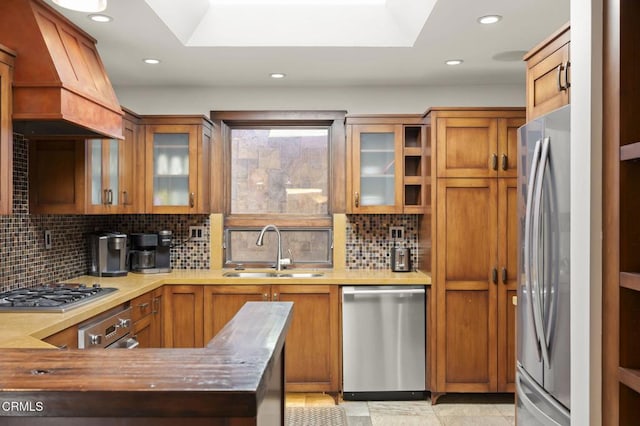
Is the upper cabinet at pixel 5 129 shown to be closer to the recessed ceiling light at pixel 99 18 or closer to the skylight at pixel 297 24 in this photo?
the recessed ceiling light at pixel 99 18

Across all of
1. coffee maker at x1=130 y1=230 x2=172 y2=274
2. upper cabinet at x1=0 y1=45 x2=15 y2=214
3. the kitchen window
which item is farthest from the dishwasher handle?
upper cabinet at x1=0 y1=45 x2=15 y2=214

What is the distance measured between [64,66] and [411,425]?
2.95 m

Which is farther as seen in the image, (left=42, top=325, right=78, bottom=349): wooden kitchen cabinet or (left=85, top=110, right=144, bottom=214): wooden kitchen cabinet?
(left=85, top=110, right=144, bottom=214): wooden kitchen cabinet

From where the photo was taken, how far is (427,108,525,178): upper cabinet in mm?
3945

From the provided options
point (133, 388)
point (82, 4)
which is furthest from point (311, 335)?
point (133, 388)

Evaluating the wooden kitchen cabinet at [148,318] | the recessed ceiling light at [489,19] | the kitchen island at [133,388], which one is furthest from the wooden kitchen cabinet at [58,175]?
the recessed ceiling light at [489,19]

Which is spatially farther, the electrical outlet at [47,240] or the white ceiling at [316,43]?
the electrical outlet at [47,240]

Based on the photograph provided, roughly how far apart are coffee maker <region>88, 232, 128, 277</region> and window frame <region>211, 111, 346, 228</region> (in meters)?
0.82

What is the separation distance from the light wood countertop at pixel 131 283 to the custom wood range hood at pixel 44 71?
0.94m

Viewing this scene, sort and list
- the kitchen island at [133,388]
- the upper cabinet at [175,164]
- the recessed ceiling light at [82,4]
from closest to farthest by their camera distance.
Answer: the kitchen island at [133,388] < the recessed ceiling light at [82,4] < the upper cabinet at [175,164]

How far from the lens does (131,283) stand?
3.67 m

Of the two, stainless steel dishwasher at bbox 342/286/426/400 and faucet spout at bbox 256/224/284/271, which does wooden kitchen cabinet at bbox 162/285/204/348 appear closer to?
faucet spout at bbox 256/224/284/271

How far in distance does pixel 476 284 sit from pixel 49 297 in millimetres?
2801

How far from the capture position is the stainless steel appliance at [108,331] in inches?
107
